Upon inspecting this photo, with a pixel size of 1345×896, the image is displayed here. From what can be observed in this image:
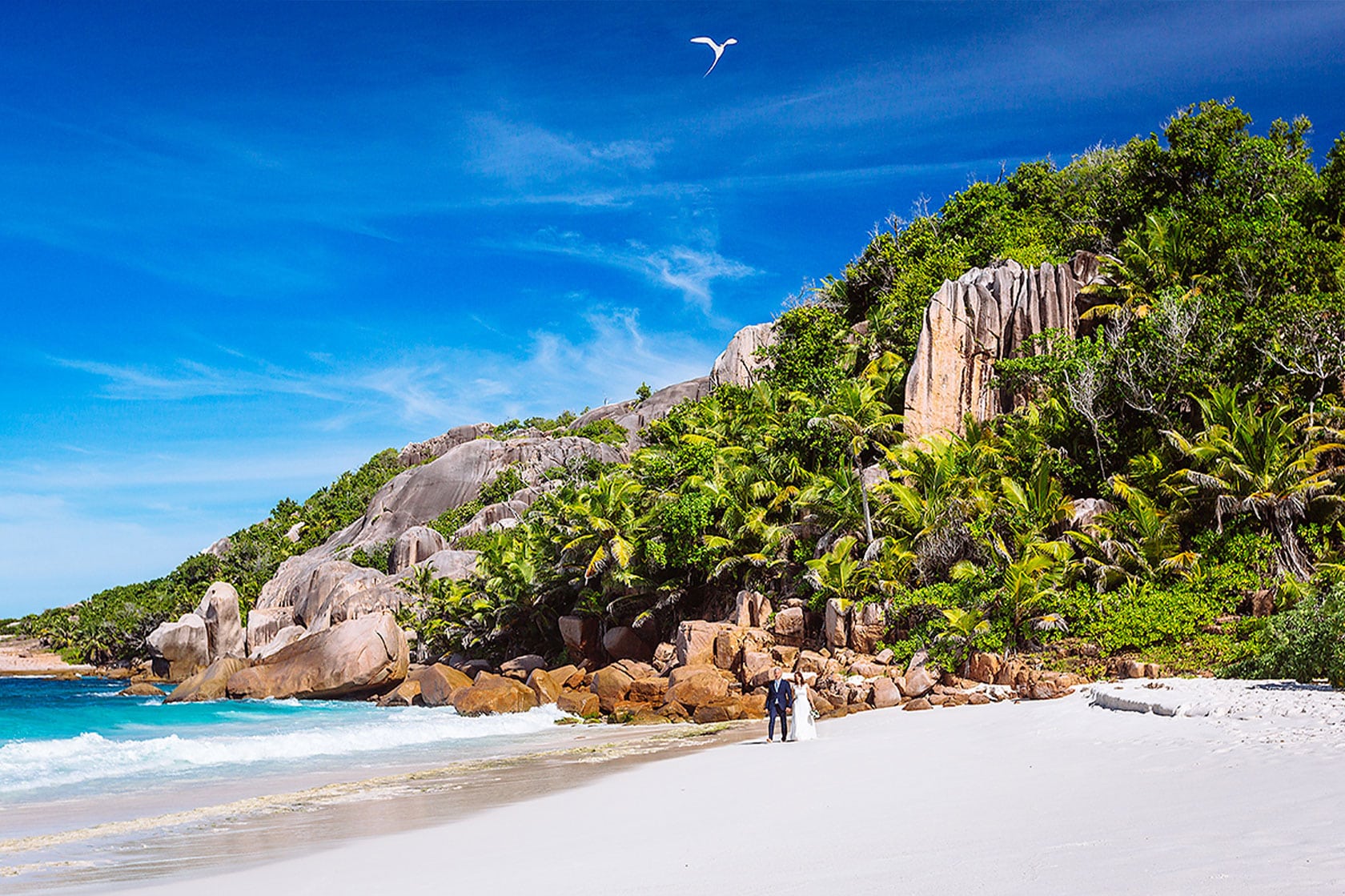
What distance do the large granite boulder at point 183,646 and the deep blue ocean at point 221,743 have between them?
1681 cm

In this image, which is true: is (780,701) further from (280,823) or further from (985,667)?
(280,823)

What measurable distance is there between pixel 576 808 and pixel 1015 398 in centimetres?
2410

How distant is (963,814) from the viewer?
6.74 m

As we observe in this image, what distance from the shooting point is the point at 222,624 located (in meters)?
50.2

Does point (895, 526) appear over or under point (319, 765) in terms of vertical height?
over

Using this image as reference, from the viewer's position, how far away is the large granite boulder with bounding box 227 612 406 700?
114 ft

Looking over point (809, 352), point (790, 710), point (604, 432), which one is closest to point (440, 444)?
point (604, 432)

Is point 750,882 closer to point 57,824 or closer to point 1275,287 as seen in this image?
point 57,824

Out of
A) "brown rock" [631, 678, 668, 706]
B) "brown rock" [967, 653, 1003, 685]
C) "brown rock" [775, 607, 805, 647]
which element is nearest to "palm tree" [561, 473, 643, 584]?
"brown rock" [631, 678, 668, 706]

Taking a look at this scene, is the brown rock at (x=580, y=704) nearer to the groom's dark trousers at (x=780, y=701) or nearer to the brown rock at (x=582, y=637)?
the brown rock at (x=582, y=637)

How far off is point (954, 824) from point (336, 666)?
32518mm

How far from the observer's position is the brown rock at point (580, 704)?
23.7 m

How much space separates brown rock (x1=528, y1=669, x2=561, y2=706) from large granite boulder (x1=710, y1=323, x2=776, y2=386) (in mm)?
22258

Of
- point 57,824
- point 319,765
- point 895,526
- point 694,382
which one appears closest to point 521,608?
point 895,526
